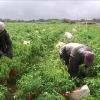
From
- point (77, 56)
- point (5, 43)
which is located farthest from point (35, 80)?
point (5, 43)

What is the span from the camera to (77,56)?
8242 mm

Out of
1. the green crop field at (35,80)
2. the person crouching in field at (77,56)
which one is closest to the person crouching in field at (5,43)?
the green crop field at (35,80)

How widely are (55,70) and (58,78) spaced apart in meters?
0.91

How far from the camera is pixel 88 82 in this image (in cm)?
834

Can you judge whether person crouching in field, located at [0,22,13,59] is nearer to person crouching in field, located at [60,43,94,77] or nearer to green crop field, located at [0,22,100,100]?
green crop field, located at [0,22,100,100]

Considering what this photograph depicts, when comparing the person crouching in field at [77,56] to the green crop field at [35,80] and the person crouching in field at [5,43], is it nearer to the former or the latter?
the green crop field at [35,80]

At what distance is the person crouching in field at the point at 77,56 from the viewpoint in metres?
7.85

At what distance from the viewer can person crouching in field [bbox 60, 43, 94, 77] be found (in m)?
7.85

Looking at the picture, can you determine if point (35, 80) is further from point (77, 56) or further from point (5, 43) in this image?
point (5, 43)

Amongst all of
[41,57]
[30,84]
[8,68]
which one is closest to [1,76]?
[8,68]

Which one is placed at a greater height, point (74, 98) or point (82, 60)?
point (82, 60)

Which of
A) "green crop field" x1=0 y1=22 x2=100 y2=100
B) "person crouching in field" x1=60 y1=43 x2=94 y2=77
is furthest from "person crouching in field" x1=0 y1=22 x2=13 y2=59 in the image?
"person crouching in field" x1=60 y1=43 x2=94 y2=77

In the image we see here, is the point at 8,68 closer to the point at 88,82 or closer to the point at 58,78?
the point at 58,78

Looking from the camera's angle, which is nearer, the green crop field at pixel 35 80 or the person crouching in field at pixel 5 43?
the green crop field at pixel 35 80
